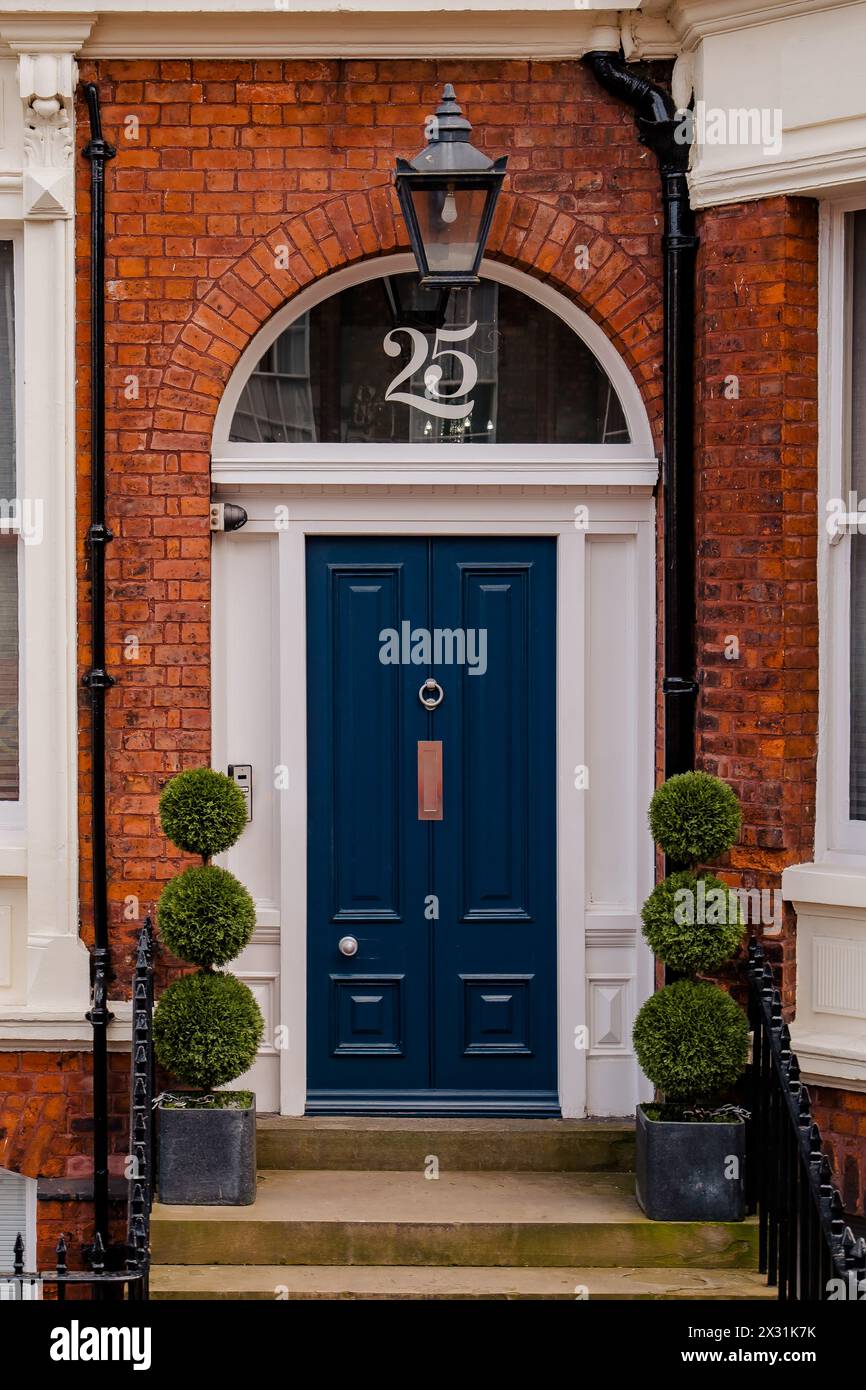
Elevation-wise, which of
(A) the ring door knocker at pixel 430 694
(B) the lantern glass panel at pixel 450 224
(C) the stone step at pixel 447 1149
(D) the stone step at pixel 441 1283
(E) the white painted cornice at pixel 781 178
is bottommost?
Answer: (D) the stone step at pixel 441 1283

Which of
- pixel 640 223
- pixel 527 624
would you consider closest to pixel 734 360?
pixel 640 223

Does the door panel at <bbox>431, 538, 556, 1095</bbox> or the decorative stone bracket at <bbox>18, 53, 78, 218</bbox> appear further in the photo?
the door panel at <bbox>431, 538, 556, 1095</bbox>

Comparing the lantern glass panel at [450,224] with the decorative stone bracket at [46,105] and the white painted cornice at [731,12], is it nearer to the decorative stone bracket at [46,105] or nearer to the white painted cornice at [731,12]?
the white painted cornice at [731,12]

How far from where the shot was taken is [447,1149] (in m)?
6.35

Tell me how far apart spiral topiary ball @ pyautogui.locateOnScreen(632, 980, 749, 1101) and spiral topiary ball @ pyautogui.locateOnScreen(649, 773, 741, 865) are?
0.49 metres

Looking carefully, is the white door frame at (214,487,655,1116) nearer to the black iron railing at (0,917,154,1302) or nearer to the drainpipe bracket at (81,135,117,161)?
the black iron railing at (0,917,154,1302)

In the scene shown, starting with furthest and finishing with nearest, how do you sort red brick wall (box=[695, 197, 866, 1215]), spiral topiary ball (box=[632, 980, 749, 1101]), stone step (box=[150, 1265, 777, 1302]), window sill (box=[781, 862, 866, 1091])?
red brick wall (box=[695, 197, 866, 1215]) < window sill (box=[781, 862, 866, 1091]) < spiral topiary ball (box=[632, 980, 749, 1101]) < stone step (box=[150, 1265, 777, 1302])

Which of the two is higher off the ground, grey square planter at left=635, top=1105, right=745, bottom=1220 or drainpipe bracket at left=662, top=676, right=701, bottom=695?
drainpipe bracket at left=662, top=676, right=701, bottom=695

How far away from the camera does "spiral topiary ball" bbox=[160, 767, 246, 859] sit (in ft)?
19.2

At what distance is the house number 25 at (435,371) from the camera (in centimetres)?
660

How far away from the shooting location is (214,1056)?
5746 millimetres

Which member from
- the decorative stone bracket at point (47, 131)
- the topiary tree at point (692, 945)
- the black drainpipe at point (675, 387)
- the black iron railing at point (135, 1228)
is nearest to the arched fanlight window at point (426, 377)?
the black drainpipe at point (675, 387)

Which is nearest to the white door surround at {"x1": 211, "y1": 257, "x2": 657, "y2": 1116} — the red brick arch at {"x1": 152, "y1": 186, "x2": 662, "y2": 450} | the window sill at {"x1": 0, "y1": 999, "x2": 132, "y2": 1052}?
the red brick arch at {"x1": 152, "y1": 186, "x2": 662, "y2": 450}

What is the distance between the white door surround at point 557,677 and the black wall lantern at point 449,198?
783 mm
